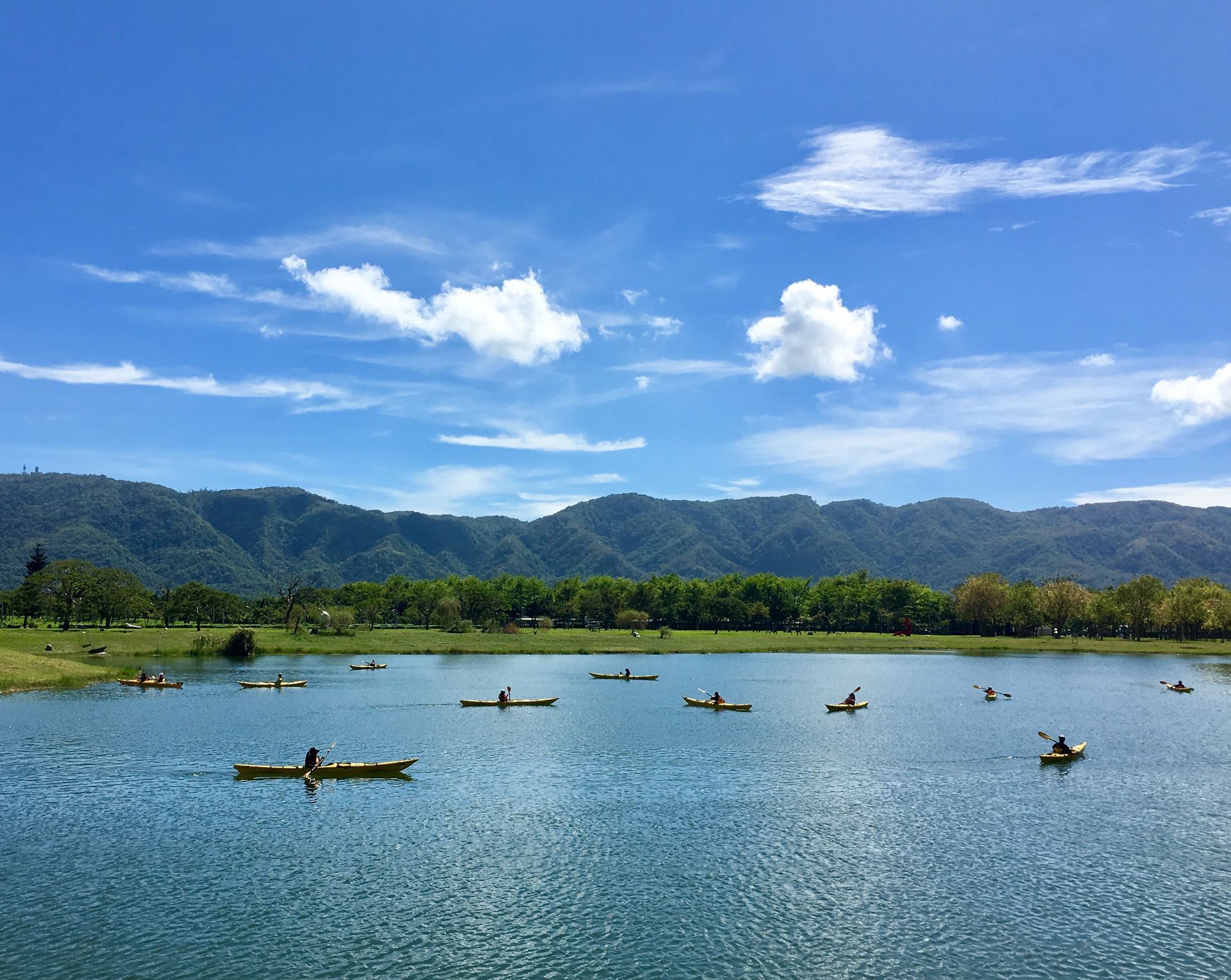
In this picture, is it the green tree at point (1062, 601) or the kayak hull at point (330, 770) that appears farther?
the green tree at point (1062, 601)

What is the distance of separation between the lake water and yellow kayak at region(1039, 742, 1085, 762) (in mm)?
715

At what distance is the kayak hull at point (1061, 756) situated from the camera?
5012 cm

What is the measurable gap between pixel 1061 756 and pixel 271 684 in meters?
67.4

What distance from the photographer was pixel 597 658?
422ft

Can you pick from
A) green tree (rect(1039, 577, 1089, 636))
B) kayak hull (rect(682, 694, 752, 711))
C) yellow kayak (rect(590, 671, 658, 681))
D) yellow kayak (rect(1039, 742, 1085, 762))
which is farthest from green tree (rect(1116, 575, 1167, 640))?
yellow kayak (rect(1039, 742, 1085, 762))

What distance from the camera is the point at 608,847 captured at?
108 ft

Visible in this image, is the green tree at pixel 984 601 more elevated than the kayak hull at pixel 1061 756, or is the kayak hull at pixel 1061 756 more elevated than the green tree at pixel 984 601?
the green tree at pixel 984 601

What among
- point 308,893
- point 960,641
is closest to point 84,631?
point 308,893

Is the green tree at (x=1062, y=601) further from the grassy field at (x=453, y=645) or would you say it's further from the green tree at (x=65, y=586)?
the green tree at (x=65, y=586)

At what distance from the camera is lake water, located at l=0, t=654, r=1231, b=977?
2334 cm

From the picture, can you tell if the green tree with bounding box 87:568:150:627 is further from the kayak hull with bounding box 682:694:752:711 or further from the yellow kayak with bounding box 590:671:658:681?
the kayak hull with bounding box 682:694:752:711

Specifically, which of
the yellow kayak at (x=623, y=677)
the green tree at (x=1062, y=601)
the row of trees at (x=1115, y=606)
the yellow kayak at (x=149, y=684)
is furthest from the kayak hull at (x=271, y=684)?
the green tree at (x=1062, y=601)

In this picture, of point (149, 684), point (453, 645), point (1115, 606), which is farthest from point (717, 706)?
point (1115, 606)

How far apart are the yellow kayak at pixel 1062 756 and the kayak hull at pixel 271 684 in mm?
64618
